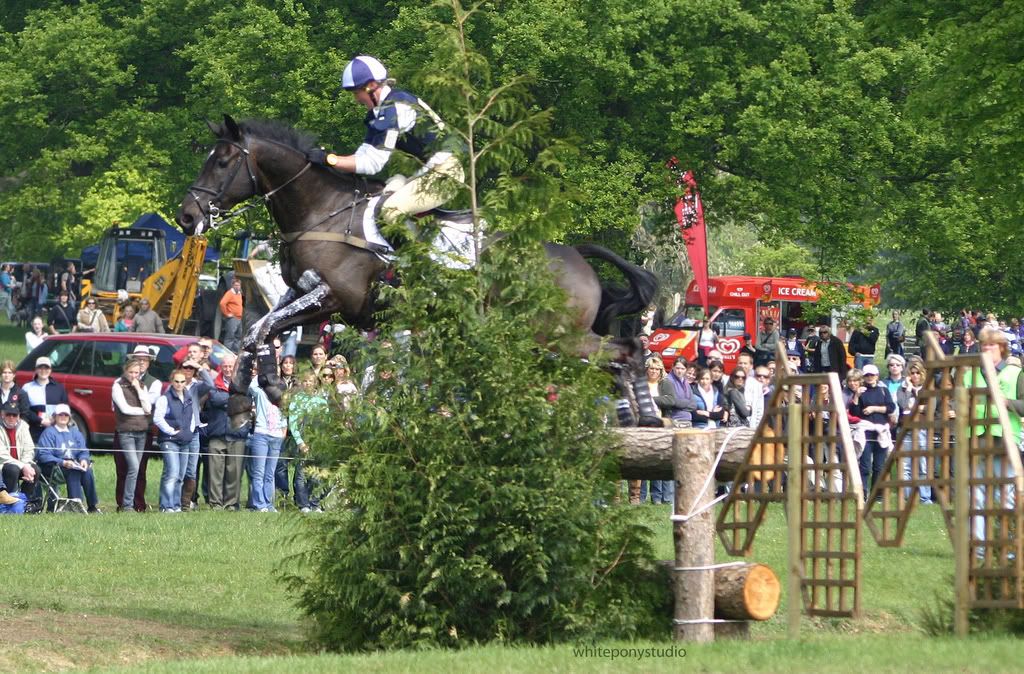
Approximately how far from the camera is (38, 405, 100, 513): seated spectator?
1905 cm

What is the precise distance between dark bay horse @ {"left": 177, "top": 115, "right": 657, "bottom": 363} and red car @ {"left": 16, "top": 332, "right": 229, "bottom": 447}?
425 inches

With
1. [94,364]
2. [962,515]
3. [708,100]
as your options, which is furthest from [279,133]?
[708,100]

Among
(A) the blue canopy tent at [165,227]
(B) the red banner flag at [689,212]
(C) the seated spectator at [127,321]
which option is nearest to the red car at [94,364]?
(C) the seated spectator at [127,321]

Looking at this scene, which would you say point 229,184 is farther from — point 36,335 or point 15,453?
point 36,335

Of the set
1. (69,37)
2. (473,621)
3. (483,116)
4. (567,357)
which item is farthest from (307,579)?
(69,37)

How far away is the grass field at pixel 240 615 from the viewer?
364 inches

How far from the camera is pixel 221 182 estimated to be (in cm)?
1361

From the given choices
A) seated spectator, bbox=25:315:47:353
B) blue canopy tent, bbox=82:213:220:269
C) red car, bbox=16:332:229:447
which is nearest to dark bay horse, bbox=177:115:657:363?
red car, bbox=16:332:229:447

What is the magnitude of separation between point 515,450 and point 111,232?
129 ft

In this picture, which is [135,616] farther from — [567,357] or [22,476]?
[22,476]

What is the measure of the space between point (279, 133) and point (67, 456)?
6552mm

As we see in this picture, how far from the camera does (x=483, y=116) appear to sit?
11141 millimetres

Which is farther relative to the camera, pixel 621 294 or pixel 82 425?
pixel 82 425

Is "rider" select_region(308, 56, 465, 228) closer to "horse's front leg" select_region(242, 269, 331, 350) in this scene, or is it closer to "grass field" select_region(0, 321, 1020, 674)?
"horse's front leg" select_region(242, 269, 331, 350)
